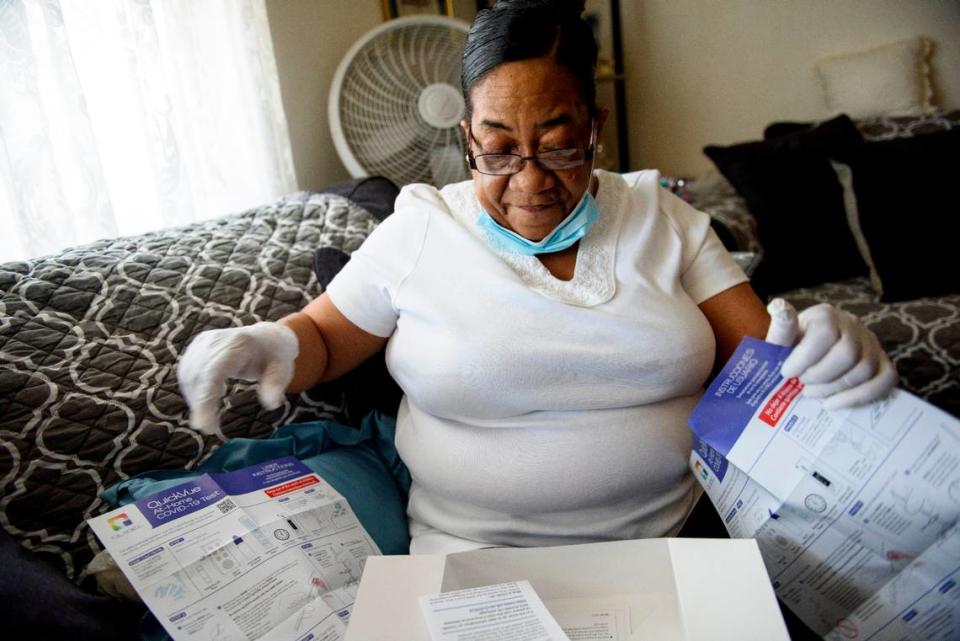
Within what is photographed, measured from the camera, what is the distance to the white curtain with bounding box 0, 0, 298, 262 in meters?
1.30

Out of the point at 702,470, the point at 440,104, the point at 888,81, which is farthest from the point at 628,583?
the point at 888,81

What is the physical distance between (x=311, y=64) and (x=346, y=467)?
58.4 inches

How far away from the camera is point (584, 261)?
3.41ft

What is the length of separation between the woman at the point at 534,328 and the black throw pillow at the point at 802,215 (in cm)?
110

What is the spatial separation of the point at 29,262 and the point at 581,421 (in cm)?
93

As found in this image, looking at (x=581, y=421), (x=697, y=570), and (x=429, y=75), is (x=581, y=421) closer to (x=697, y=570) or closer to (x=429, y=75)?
(x=697, y=570)

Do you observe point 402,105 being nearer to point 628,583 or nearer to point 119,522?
point 119,522

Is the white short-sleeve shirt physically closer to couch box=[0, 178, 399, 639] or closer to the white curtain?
couch box=[0, 178, 399, 639]

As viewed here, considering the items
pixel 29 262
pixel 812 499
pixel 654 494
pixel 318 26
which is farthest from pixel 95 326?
pixel 318 26

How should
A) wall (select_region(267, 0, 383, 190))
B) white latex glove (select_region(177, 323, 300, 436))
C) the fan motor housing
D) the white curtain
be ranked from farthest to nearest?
the fan motor housing, wall (select_region(267, 0, 383, 190)), the white curtain, white latex glove (select_region(177, 323, 300, 436))

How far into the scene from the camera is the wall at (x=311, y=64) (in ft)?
6.57

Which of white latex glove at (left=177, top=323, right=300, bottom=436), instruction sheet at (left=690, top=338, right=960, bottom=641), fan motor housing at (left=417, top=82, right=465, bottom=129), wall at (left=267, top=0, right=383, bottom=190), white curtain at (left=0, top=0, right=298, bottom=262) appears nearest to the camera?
instruction sheet at (left=690, top=338, right=960, bottom=641)

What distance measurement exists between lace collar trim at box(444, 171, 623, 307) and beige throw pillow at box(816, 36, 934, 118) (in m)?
1.94

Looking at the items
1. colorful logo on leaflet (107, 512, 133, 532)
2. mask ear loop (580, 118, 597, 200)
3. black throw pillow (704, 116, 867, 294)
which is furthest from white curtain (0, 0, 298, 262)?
black throw pillow (704, 116, 867, 294)
